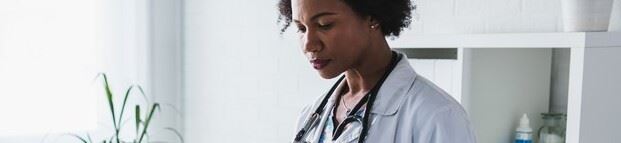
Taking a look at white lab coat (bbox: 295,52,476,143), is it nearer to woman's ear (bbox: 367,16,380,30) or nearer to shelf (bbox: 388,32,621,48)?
woman's ear (bbox: 367,16,380,30)

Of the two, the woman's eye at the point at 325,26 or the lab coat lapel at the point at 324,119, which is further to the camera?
the lab coat lapel at the point at 324,119

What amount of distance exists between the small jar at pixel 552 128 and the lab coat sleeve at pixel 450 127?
0.41 metres

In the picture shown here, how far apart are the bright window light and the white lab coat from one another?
1.87 meters

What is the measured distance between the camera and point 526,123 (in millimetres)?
1227

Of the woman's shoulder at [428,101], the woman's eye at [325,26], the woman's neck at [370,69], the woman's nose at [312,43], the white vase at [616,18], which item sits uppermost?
the white vase at [616,18]

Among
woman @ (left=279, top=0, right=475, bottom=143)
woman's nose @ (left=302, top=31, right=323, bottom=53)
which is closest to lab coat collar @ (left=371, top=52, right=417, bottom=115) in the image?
woman @ (left=279, top=0, right=475, bottom=143)

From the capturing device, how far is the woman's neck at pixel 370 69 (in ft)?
3.15

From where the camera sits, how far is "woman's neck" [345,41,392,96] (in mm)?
959

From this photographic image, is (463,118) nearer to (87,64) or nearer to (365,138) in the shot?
(365,138)

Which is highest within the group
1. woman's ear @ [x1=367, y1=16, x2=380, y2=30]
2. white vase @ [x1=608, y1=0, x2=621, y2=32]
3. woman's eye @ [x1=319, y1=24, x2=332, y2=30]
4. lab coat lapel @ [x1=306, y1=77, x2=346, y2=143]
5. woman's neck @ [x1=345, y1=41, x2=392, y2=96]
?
white vase @ [x1=608, y1=0, x2=621, y2=32]

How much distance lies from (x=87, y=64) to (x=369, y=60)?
6.33 feet

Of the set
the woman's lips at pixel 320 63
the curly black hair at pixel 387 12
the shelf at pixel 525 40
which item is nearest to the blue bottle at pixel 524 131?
the shelf at pixel 525 40

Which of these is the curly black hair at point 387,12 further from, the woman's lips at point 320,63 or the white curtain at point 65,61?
the white curtain at point 65,61

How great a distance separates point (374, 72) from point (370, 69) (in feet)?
0.04
